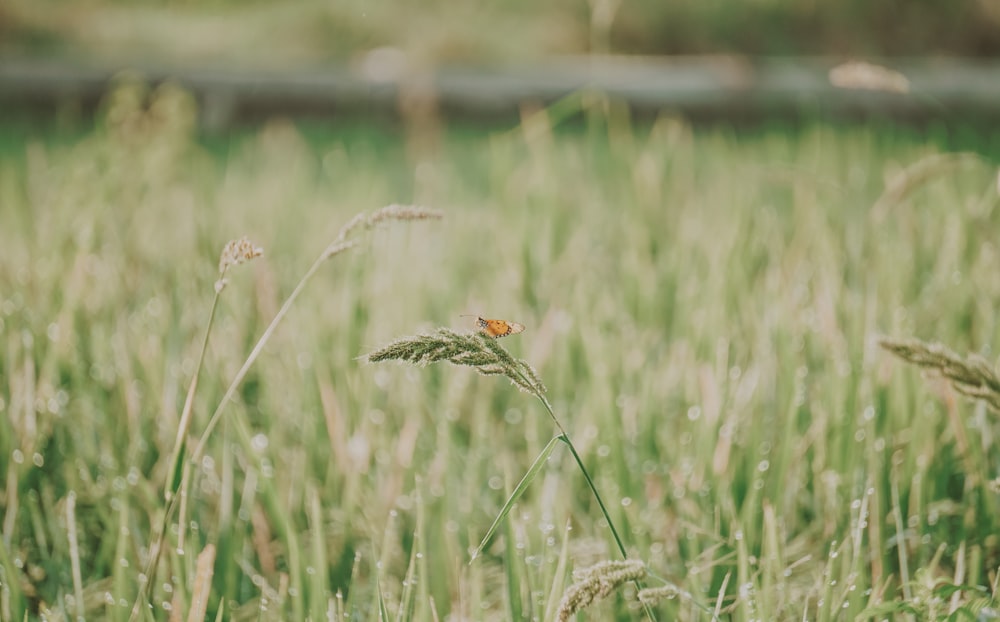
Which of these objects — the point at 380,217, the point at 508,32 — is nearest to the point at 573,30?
the point at 508,32

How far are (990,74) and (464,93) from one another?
2.39m

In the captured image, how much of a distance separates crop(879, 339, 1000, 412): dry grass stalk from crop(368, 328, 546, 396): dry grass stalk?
0.91ft

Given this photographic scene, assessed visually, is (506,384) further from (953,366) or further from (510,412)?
(953,366)

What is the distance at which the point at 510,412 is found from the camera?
118 centimetres

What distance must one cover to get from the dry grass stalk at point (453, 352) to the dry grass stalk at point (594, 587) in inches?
4.7

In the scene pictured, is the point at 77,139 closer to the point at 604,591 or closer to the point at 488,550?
the point at 488,550

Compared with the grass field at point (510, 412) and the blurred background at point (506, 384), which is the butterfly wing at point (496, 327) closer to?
the blurred background at point (506, 384)

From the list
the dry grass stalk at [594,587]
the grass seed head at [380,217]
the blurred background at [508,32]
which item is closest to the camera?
the dry grass stalk at [594,587]

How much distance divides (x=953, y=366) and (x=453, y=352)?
363 millimetres

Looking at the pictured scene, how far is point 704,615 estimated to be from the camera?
28.1 inches

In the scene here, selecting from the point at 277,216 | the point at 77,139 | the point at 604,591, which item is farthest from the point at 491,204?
the point at 77,139

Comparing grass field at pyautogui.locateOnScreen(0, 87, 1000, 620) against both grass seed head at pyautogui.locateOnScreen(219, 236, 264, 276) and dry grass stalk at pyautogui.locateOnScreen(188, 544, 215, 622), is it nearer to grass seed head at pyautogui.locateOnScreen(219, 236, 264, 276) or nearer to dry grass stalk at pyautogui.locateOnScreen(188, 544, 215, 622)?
dry grass stalk at pyautogui.locateOnScreen(188, 544, 215, 622)

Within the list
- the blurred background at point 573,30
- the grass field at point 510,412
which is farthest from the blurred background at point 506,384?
the blurred background at point 573,30

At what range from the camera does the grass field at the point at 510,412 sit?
817 mm
